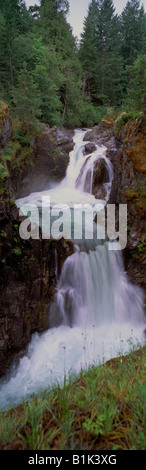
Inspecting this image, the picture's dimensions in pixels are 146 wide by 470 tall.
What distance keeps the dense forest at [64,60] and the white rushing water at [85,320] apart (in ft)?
26.5

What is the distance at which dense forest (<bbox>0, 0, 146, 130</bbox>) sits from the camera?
47.3 feet

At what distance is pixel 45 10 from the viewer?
21.2 metres

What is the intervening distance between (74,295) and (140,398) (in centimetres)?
509

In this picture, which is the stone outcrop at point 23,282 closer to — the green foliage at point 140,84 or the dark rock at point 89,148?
the green foliage at point 140,84

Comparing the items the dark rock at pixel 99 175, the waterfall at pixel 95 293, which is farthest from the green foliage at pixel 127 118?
the waterfall at pixel 95 293

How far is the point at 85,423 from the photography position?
177 cm

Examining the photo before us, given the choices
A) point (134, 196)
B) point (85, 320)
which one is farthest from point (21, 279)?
point (134, 196)

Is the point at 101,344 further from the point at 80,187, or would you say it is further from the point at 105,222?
the point at 80,187

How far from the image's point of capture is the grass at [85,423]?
1661 millimetres

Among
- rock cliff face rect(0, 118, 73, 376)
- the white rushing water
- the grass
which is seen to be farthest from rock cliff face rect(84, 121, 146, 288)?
the grass

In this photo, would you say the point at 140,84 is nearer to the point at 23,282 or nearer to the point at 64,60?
the point at 23,282

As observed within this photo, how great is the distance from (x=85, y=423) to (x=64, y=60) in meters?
26.1

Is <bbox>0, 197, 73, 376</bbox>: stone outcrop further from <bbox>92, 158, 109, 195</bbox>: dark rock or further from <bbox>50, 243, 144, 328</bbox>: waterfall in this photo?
<bbox>92, 158, 109, 195</bbox>: dark rock

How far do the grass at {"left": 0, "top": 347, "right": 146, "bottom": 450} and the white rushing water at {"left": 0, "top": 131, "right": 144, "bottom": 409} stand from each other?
3.58 metres
